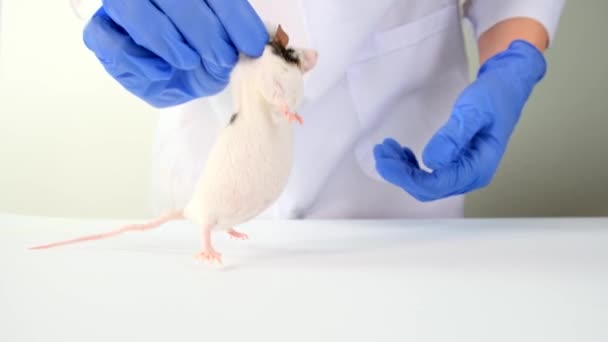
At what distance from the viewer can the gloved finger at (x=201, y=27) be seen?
2.02 ft

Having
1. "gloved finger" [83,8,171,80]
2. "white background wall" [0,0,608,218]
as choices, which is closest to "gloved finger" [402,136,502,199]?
"gloved finger" [83,8,171,80]

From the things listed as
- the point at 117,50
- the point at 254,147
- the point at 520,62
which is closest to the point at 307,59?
the point at 254,147

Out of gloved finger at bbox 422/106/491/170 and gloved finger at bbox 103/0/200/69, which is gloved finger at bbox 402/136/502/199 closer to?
gloved finger at bbox 422/106/491/170

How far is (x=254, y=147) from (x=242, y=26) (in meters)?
0.12

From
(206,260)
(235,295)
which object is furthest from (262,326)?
(206,260)

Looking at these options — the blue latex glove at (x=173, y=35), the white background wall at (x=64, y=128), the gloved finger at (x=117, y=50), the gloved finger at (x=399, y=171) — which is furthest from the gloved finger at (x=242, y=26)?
the white background wall at (x=64, y=128)

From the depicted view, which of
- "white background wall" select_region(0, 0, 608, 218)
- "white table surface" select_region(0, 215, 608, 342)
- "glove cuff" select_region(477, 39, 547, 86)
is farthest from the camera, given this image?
"white background wall" select_region(0, 0, 608, 218)

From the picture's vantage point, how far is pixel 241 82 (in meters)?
0.60

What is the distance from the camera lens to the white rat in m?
0.57

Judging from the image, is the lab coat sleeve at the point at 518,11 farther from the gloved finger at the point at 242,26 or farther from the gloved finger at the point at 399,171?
the gloved finger at the point at 242,26

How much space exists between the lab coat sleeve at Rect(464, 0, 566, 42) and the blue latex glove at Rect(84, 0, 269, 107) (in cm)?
41

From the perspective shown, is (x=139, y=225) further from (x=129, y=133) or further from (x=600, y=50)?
(x=600, y=50)

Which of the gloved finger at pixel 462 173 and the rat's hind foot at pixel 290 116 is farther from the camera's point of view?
the gloved finger at pixel 462 173

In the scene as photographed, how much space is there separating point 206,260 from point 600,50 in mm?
1001
